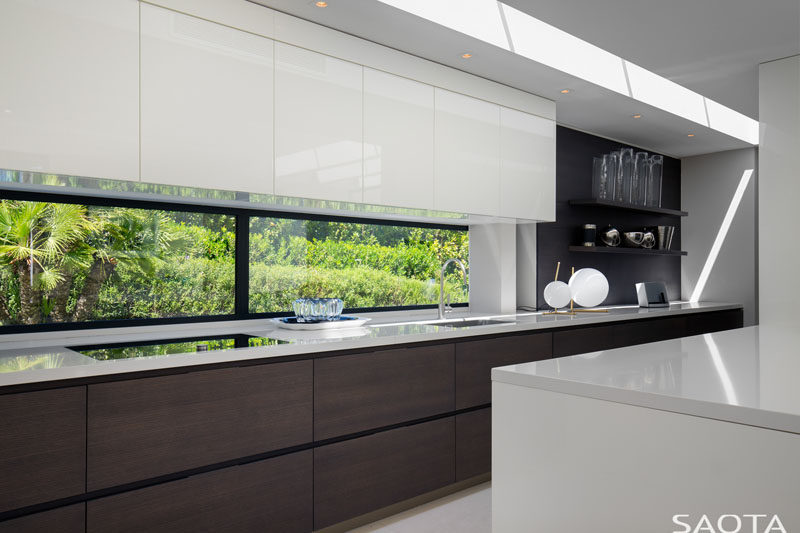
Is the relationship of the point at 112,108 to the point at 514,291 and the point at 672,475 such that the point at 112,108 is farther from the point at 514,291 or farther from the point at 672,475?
the point at 514,291

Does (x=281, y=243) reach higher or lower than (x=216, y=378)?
higher

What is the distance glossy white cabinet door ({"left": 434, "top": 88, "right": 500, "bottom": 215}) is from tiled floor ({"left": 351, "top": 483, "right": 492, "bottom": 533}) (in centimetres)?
153

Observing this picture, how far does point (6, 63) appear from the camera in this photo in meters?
1.88

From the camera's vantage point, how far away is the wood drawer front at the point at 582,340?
3.58 m

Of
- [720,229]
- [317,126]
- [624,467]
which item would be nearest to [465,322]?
[317,126]

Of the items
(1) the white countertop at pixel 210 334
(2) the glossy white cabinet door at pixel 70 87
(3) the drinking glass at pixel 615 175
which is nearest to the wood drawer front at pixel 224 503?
(1) the white countertop at pixel 210 334

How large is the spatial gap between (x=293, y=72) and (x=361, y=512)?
196 centimetres

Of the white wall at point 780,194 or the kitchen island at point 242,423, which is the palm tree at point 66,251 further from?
the white wall at point 780,194

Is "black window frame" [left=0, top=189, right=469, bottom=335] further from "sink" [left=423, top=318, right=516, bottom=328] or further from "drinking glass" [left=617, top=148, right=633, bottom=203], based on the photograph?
"drinking glass" [left=617, top=148, right=633, bottom=203]

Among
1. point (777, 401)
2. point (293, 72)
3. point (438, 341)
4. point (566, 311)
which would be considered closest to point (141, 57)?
point (293, 72)

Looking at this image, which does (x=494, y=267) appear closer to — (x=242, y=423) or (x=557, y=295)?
(x=557, y=295)

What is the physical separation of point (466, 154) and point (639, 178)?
2.05 metres

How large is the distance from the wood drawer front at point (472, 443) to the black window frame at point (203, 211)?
922mm

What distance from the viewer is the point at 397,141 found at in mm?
3012
